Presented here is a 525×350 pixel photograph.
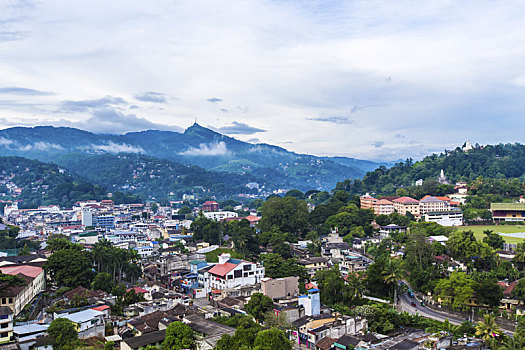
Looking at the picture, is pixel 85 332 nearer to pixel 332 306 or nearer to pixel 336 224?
pixel 332 306

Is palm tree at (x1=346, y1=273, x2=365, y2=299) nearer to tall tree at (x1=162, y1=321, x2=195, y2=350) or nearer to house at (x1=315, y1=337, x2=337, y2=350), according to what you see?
house at (x1=315, y1=337, x2=337, y2=350)

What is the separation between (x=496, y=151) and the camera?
7381cm

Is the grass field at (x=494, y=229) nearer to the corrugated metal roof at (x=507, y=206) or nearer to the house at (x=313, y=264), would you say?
the corrugated metal roof at (x=507, y=206)

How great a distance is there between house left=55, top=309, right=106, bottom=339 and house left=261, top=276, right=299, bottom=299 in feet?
30.5

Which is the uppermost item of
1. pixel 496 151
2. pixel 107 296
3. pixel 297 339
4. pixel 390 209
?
pixel 496 151

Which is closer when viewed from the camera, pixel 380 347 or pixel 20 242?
pixel 380 347

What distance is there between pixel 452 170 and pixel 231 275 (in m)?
48.9

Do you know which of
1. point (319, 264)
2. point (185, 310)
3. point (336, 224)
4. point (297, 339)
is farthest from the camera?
point (336, 224)

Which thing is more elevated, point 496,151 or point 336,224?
point 496,151

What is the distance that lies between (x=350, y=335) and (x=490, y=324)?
6.05 m

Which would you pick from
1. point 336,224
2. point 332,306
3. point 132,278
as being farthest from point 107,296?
point 336,224

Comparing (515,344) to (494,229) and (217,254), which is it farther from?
(494,229)

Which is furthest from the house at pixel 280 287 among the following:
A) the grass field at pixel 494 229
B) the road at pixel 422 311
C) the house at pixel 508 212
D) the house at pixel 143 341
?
the house at pixel 508 212

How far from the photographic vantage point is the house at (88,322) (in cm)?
1861
